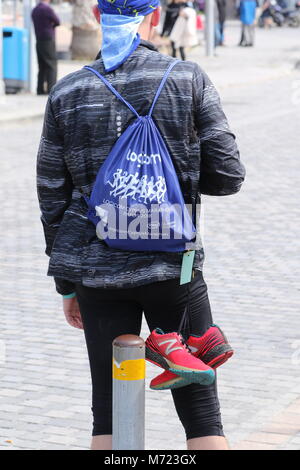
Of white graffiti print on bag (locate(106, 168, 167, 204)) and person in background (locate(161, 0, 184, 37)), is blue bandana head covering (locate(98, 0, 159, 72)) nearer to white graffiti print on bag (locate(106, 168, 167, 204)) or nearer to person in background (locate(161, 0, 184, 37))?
white graffiti print on bag (locate(106, 168, 167, 204))

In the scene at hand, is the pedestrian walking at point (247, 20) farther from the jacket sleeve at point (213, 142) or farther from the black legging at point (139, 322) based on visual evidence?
the black legging at point (139, 322)

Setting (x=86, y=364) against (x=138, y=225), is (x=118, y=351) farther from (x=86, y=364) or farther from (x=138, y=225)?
(x=86, y=364)

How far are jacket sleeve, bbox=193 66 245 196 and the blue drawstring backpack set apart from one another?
0.44 feet

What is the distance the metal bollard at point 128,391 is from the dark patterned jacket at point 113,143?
0.20 metres

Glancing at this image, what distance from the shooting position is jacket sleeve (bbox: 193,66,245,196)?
3.18 metres

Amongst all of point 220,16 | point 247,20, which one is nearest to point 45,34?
point 220,16

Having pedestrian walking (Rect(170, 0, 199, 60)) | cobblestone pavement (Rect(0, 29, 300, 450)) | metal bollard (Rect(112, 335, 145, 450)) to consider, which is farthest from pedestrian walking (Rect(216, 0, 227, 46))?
metal bollard (Rect(112, 335, 145, 450))

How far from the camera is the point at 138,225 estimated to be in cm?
310

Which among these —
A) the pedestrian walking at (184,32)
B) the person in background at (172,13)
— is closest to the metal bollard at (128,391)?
the pedestrian walking at (184,32)

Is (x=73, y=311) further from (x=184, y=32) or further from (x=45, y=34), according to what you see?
(x=184, y=32)

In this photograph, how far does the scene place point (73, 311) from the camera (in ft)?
11.5

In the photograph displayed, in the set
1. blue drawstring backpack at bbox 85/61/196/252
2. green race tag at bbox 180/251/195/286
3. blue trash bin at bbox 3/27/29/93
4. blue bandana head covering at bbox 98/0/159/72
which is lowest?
green race tag at bbox 180/251/195/286

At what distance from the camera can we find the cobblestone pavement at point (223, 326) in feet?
15.4
